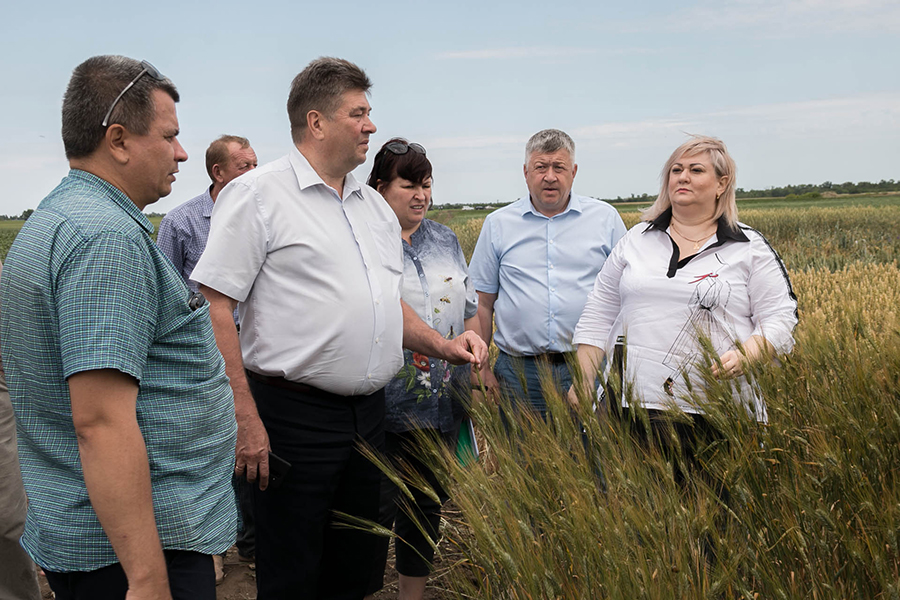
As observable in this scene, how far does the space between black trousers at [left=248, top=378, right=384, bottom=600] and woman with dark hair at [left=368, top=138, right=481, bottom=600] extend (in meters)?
0.41

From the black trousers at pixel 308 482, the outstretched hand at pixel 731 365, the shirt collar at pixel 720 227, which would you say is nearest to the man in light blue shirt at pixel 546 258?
the shirt collar at pixel 720 227

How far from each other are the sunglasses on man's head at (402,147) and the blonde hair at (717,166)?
1033 millimetres

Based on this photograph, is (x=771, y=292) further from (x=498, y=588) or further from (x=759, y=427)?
(x=498, y=588)

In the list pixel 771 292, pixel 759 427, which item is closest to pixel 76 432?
pixel 759 427

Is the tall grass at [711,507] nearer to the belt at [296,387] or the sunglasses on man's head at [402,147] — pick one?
the belt at [296,387]

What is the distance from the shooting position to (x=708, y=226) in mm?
3080

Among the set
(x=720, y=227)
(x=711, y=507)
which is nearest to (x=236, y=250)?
(x=711, y=507)

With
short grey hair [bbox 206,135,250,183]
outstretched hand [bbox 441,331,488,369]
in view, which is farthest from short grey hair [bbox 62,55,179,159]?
short grey hair [bbox 206,135,250,183]

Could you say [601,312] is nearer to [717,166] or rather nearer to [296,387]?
[717,166]

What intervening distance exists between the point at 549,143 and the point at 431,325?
1.27 meters

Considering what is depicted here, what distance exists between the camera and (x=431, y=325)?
3.18m

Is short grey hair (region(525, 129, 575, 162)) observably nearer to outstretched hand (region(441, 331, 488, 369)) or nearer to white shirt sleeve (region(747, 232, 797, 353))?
white shirt sleeve (region(747, 232, 797, 353))

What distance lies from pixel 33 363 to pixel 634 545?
4.17ft

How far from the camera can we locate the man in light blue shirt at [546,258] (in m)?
3.82
